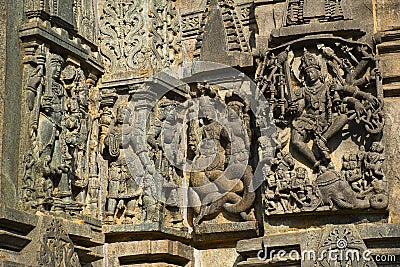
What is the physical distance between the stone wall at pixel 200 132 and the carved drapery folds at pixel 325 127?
15 mm

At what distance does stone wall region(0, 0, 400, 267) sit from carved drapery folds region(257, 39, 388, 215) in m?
0.01

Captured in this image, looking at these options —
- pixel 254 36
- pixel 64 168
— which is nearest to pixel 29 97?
pixel 64 168

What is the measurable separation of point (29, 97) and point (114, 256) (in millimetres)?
2081

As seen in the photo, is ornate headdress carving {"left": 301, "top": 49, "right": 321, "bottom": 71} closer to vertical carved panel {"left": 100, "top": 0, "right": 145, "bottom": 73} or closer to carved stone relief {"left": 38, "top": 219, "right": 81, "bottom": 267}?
vertical carved panel {"left": 100, "top": 0, "right": 145, "bottom": 73}

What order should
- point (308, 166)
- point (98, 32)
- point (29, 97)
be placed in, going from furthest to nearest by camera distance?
point (98, 32) → point (308, 166) → point (29, 97)

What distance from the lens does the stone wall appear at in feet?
25.7

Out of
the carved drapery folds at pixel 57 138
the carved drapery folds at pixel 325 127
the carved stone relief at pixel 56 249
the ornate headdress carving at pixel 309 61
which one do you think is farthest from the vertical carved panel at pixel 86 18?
the ornate headdress carving at pixel 309 61

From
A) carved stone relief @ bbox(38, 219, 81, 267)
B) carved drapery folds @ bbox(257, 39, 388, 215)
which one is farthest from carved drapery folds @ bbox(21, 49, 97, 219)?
carved drapery folds @ bbox(257, 39, 388, 215)

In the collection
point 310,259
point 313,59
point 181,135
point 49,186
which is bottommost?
point 310,259

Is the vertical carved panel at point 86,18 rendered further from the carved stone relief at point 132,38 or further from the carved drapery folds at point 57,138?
the carved drapery folds at point 57,138

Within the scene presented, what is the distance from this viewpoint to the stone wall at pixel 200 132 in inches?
309

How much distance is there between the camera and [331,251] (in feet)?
26.4

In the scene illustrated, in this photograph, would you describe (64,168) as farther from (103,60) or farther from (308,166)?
(308,166)

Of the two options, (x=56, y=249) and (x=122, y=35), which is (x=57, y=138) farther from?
(x=122, y=35)
